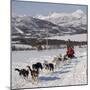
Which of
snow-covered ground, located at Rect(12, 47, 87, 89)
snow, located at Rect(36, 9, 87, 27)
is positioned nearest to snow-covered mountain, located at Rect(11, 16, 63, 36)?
snow, located at Rect(36, 9, 87, 27)

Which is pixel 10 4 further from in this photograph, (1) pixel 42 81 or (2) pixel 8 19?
(1) pixel 42 81

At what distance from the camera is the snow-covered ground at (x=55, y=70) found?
253 centimetres

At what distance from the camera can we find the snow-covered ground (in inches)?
99.7

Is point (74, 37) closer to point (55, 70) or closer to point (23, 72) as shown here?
A: point (55, 70)

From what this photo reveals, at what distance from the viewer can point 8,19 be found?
2.51 metres

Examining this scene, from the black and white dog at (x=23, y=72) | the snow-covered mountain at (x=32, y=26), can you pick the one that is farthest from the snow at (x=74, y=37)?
the black and white dog at (x=23, y=72)

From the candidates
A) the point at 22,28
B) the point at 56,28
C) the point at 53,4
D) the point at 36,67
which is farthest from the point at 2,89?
the point at 53,4

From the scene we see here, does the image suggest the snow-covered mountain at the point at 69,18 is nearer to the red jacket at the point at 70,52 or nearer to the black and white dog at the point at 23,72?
the red jacket at the point at 70,52

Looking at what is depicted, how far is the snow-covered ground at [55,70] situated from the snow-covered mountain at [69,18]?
0.89 ft

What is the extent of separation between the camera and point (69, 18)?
2732 mm

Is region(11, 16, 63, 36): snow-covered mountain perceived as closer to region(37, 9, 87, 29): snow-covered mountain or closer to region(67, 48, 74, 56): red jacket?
region(37, 9, 87, 29): snow-covered mountain

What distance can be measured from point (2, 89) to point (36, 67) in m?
0.40

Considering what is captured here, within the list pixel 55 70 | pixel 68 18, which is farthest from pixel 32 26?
pixel 55 70

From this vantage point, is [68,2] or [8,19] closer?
[8,19]
